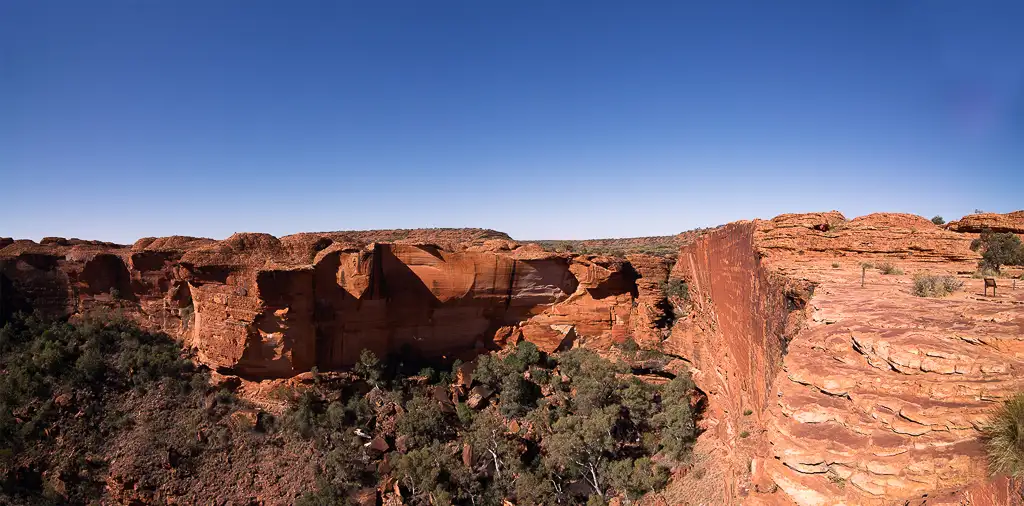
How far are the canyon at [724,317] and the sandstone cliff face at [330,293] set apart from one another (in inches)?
2.8

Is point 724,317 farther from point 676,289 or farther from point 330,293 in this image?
point 330,293

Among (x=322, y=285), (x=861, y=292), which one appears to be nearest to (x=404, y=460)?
(x=322, y=285)

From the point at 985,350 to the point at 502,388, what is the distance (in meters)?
17.8

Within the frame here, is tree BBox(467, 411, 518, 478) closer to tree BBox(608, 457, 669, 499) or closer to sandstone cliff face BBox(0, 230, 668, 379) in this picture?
tree BBox(608, 457, 669, 499)

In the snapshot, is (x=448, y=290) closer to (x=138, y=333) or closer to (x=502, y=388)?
(x=502, y=388)

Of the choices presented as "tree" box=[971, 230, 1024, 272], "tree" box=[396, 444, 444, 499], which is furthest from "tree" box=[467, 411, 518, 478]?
"tree" box=[971, 230, 1024, 272]

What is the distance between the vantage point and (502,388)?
19.9m

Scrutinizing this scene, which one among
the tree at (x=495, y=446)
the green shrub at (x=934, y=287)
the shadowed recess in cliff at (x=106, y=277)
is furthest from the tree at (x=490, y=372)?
the shadowed recess in cliff at (x=106, y=277)

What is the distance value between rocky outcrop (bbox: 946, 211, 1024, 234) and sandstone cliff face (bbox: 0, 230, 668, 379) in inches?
531

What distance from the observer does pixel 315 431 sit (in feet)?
57.1

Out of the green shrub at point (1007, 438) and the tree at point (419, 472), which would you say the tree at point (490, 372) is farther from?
the green shrub at point (1007, 438)

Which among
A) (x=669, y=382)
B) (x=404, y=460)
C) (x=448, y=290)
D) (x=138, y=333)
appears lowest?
(x=404, y=460)

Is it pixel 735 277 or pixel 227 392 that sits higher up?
pixel 735 277

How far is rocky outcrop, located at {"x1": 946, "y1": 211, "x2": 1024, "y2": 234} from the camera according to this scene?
8.80 metres
